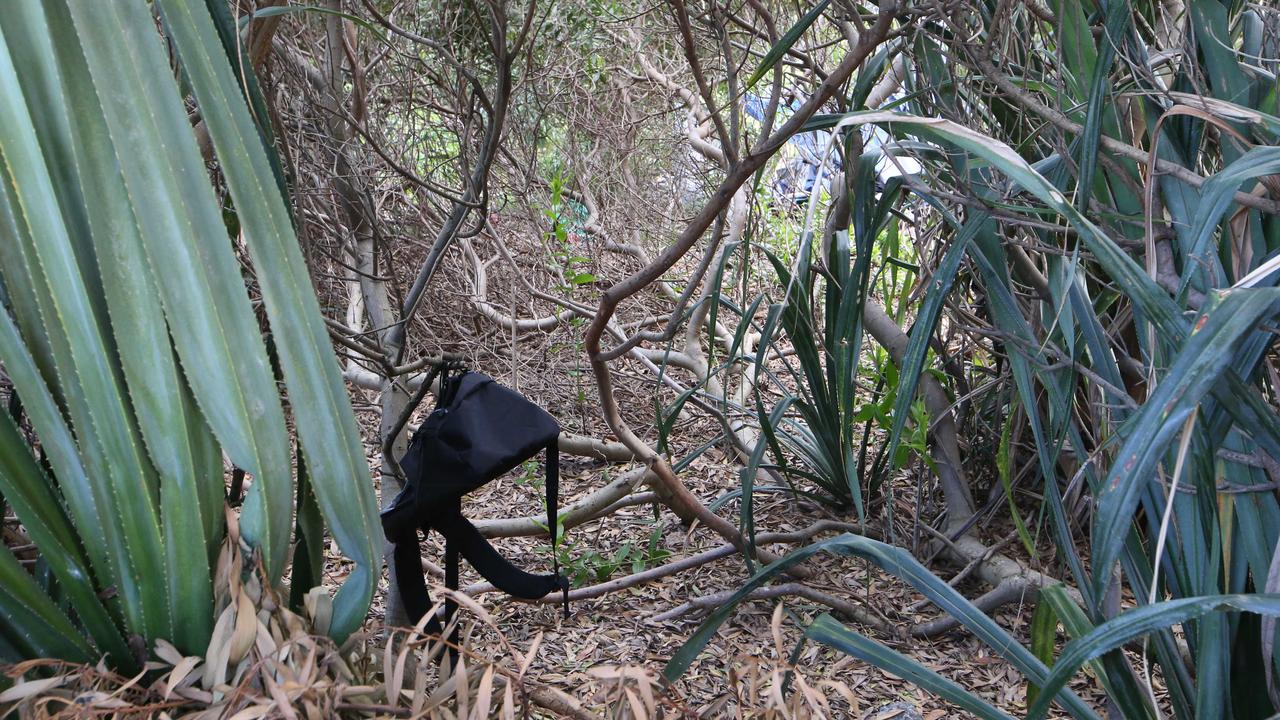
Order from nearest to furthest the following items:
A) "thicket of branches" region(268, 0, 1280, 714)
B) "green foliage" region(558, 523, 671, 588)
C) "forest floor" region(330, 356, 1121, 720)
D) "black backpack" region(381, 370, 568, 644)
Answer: "thicket of branches" region(268, 0, 1280, 714) → "black backpack" region(381, 370, 568, 644) → "forest floor" region(330, 356, 1121, 720) → "green foliage" region(558, 523, 671, 588)

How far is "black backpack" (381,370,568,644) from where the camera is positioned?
161cm

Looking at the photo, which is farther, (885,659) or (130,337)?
(885,659)

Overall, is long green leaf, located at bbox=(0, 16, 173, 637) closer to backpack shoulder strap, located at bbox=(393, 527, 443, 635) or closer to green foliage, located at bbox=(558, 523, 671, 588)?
backpack shoulder strap, located at bbox=(393, 527, 443, 635)

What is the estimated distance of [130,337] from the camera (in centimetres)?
80

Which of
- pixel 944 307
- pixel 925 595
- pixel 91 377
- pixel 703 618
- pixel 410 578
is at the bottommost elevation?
pixel 703 618

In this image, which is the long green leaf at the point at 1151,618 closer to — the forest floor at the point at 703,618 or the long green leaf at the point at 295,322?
the long green leaf at the point at 295,322

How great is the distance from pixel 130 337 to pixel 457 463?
84 centimetres

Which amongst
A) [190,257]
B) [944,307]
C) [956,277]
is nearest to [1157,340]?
[956,277]

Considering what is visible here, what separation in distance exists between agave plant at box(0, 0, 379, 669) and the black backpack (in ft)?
2.39

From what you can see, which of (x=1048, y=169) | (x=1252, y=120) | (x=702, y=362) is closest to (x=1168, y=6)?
(x=1048, y=169)

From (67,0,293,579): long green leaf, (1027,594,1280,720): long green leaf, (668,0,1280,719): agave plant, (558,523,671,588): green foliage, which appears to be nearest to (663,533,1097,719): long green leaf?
(668,0,1280,719): agave plant

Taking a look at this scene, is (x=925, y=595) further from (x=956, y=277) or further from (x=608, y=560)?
(x=608, y=560)

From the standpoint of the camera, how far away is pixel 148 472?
2.71 feet

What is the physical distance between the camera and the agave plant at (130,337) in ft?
2.60
